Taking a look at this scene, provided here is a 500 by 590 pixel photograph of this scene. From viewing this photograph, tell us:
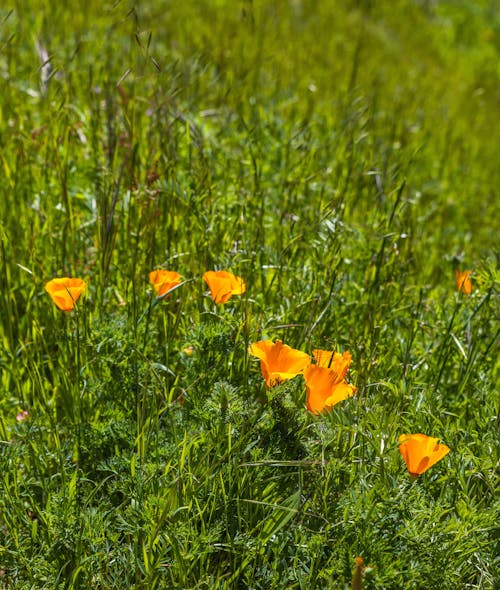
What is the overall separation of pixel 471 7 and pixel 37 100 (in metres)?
7.70

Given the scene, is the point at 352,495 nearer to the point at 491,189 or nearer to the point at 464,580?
the point at 464,580

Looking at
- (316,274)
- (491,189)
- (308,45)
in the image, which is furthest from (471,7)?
(316,274)

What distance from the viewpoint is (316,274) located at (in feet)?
6.91

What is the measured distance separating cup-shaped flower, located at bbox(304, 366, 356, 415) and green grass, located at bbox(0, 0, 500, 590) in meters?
0.04

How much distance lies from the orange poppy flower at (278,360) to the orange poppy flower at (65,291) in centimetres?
45

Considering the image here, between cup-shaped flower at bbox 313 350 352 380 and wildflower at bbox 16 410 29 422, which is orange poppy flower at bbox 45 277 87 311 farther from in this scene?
cup-shaped flower at bbox 313 350 352 380

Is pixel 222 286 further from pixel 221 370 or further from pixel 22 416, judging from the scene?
pixel 22 416

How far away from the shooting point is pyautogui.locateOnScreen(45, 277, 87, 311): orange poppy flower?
1.62 metres

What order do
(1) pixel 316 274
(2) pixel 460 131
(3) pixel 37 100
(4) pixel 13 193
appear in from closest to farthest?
(1) pixel 316 274, (4) pixel 13 193, (3) pixel 37 100, (2) pixel 460 131

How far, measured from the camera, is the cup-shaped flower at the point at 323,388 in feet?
4.67

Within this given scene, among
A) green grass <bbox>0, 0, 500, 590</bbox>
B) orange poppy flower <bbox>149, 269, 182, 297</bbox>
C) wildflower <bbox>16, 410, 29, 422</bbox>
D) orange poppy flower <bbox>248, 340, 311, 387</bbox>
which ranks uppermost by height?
orange poppy flower <bbox>248, 340, 311, 387</bbox>

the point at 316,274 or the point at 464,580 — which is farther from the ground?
the point at 316,274

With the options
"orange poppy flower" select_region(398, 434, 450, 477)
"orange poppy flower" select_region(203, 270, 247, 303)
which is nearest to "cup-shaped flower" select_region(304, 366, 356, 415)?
"orange poppy flower" select_region(398, 434, 450, 477)

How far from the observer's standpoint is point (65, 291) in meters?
1.64
